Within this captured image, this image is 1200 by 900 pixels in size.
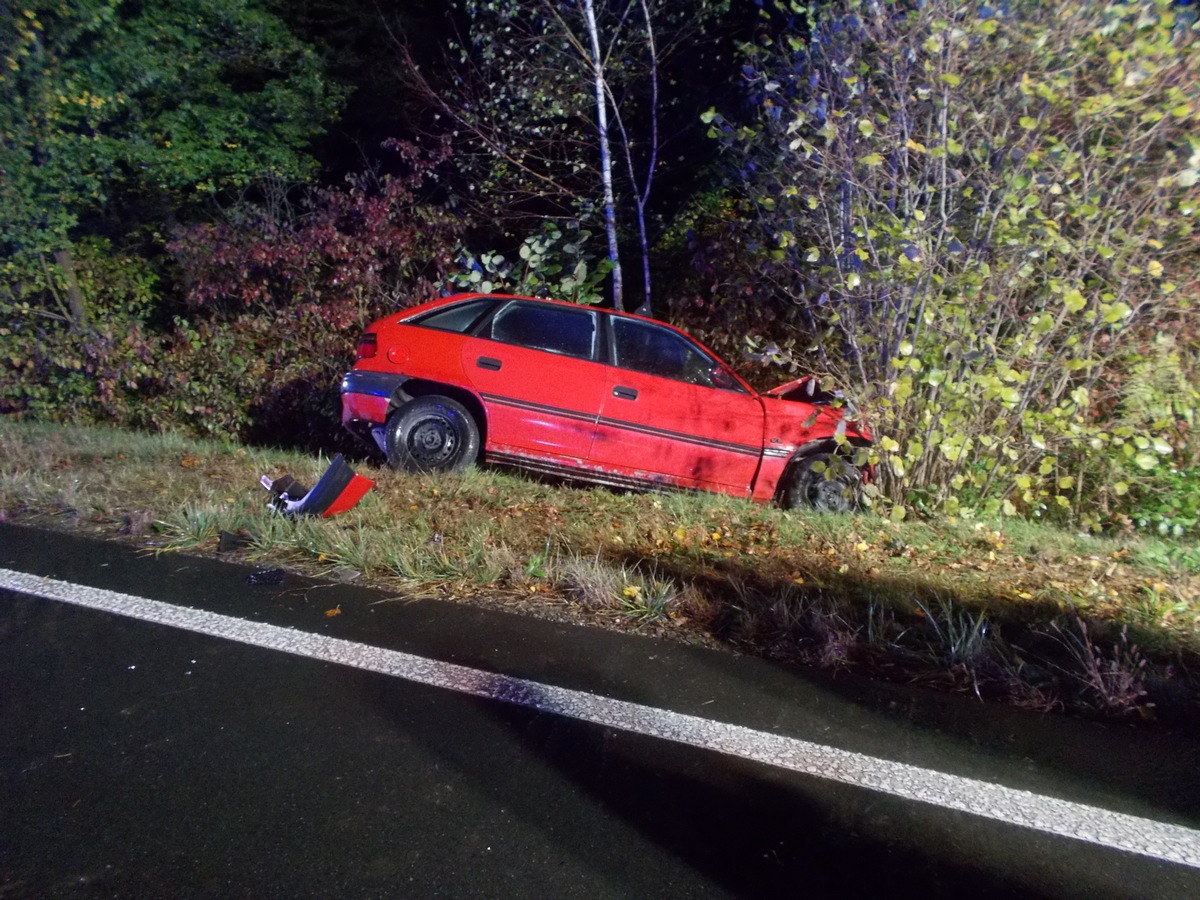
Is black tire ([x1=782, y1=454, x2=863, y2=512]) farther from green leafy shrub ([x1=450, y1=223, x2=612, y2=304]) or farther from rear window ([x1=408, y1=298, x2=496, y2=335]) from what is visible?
green leafy shrub ([x1=450, y1=223, x2=612, y2=304])

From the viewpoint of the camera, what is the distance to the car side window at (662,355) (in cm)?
752

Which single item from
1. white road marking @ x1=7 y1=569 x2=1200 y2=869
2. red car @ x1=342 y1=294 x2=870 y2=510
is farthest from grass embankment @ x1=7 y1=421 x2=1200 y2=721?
white road marking @ x1=7 y1=569 x2=1200 y2=869

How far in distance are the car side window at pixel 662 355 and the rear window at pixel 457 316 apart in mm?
1080

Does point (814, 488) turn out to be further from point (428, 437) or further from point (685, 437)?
point (428, 437)

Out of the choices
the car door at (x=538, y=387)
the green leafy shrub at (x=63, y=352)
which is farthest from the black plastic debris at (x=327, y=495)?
the green leafy shrub at (x=63, y=352)

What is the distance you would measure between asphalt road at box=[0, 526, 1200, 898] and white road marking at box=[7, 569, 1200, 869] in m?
0.01

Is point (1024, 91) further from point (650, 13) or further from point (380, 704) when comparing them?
point (650, 13)

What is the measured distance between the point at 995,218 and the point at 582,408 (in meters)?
3.20

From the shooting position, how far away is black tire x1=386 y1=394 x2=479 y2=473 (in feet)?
24.6

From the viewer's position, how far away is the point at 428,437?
7.52 m

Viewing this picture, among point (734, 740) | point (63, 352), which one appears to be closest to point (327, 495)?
point (734, 740)

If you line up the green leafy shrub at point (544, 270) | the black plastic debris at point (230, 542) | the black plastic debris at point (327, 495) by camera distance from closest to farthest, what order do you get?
the black plastic debris at point (230, 542), the black plastic debris at point (327, 495), the green leafy shrub at point (544, 270)

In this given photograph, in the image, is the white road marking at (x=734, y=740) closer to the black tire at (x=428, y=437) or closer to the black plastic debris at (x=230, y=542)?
the black plastic debris at (x=230, y=542)

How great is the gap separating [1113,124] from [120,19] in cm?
1213
